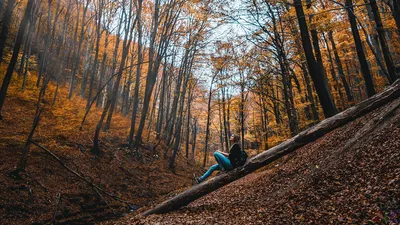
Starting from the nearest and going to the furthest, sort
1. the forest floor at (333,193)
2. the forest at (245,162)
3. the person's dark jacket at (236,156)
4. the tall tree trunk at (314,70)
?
the forest floor at (333,193) → the forest at (245,162) → the person's dark jacket at (236,156) → the tall tree trunk at (314,70)

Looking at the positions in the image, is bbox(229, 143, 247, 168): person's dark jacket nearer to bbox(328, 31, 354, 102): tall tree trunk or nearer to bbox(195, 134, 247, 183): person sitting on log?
bbox(195, 134, 247, 183): person sitting on log

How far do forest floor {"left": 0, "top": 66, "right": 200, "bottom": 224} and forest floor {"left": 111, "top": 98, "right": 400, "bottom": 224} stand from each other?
3.78 m

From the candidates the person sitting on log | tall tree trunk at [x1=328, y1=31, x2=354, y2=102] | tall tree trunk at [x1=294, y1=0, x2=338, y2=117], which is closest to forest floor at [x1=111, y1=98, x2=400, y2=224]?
the person sitting on log

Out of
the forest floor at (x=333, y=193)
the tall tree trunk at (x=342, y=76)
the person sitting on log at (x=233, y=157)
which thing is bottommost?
the forest floor at (x=333, y=193)

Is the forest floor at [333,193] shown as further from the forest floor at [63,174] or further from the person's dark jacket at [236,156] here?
the forest floor at [63,174]

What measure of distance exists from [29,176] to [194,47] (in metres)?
16.0

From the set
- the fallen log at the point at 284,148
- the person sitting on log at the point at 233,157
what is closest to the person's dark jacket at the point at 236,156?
the person sitting on log at the point at 233,157

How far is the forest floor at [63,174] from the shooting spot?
25.7 ft

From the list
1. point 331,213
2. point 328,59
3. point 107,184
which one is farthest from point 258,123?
point 331,213

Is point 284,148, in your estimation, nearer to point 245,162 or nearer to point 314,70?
point 245,162

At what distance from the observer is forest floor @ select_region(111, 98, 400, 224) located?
11.9ft

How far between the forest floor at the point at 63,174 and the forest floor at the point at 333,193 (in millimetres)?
3778

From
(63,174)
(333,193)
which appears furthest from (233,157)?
(63,174)

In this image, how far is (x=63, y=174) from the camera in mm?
10172
